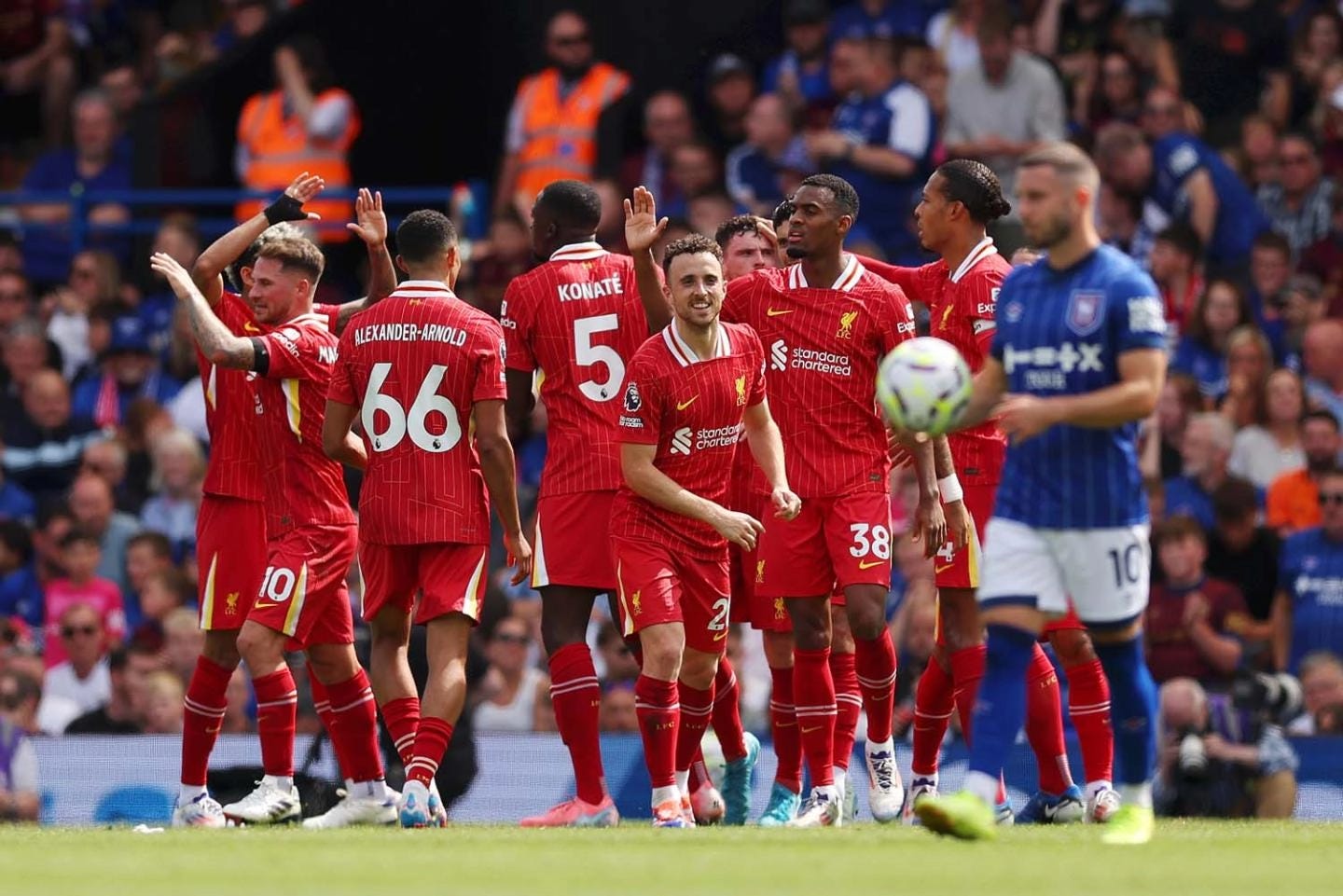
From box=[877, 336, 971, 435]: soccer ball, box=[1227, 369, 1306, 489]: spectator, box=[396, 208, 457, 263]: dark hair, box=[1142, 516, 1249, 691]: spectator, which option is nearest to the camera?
box=[877, 336, 971, 435]: soccer ball

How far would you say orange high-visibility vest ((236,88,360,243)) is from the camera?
1970 centimetres

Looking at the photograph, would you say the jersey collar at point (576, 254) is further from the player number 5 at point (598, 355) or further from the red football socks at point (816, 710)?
the red football socks at point (816, 710)

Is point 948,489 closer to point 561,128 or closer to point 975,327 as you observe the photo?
point 975,327

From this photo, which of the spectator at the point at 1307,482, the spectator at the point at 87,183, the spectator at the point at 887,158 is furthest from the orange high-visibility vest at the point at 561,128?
the spectator at the point at 1307,482

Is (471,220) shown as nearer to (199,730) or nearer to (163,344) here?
(163,344)

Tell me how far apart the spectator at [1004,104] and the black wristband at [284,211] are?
7528 mm

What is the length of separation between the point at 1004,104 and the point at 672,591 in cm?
833

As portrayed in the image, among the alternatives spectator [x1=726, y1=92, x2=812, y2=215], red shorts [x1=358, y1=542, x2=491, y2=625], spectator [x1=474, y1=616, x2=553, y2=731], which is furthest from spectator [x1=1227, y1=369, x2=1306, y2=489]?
red shorts [x1=358, y1=542, x2=491, y2=625]

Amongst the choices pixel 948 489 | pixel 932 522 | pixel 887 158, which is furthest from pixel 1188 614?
pixel 887 158

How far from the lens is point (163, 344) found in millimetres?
19547

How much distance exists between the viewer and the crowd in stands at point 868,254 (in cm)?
1516

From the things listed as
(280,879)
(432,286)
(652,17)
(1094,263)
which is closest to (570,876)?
(280,879)

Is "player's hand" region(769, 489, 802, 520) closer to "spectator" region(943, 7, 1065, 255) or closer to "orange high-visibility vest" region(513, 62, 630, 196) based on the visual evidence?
"spectator" region(943, 7, 1065, 255)

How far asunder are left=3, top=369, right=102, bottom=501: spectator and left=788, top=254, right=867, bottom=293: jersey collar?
877cm
